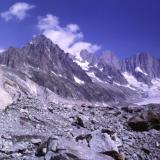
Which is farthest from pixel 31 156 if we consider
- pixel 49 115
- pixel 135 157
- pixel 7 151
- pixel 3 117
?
pixel 49 115

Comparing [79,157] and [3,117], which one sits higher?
[3,117]

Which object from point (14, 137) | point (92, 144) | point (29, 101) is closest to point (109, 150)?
point (92, 144)

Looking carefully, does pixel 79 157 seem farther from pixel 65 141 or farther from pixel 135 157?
pixel 135 157

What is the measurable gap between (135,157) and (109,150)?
215 centimetres

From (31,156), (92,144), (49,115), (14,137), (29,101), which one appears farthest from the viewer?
(29,101)

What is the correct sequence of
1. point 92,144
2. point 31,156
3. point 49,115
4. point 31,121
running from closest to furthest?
point 31,156
point 92,144
point 31,121
point 49,115

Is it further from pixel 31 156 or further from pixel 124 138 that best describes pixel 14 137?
pixel 124 138

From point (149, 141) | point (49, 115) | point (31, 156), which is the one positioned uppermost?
point (49, 115)

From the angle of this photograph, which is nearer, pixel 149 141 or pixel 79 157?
pixel 79 157

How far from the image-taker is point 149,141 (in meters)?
22.8

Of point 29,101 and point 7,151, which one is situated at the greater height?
point 29,101

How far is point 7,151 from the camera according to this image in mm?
16828

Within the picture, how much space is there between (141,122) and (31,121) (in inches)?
337

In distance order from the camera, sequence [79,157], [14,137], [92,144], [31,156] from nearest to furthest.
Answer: [79,157] < [31,156] < [92,144] < [14,137]
